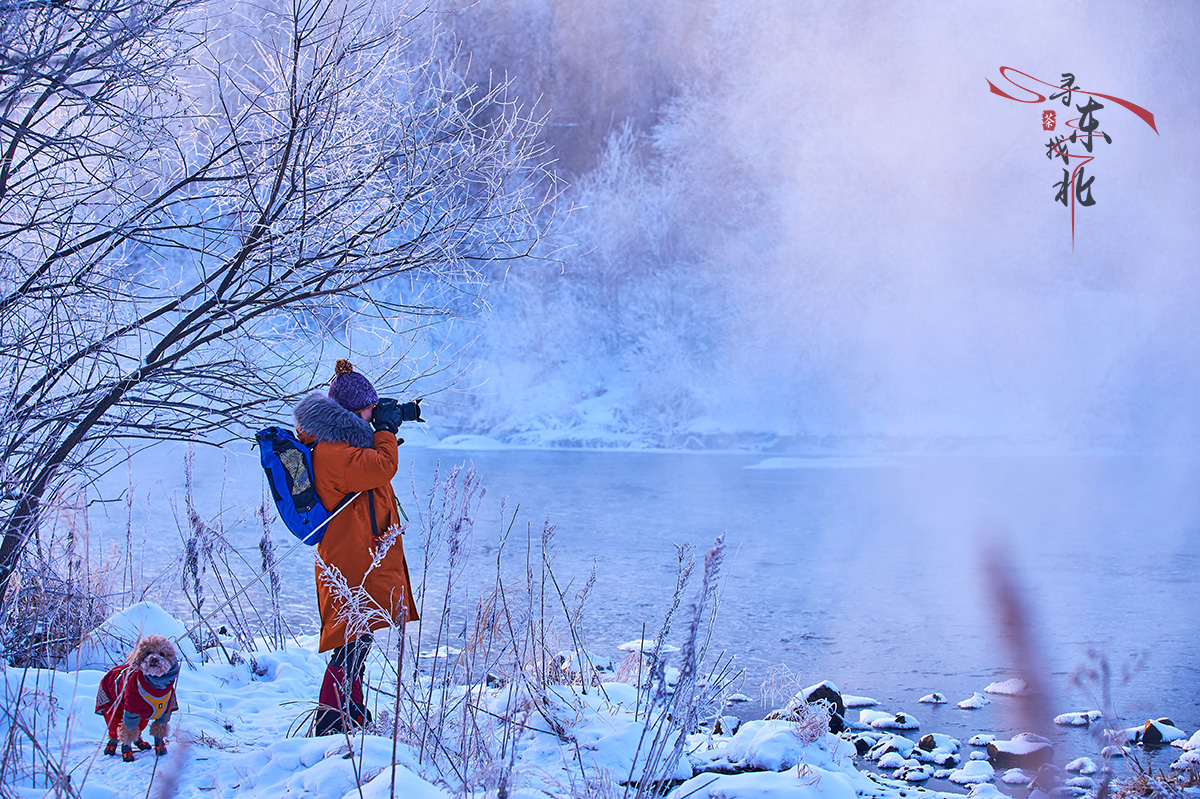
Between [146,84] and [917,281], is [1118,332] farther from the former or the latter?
[146,84]

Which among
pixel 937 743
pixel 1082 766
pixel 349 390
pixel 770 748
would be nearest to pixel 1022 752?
pixel 1082 766

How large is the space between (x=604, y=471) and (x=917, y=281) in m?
16.7

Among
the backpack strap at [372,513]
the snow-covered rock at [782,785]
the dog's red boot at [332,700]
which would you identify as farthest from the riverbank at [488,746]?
the backpack strap at [372,513]

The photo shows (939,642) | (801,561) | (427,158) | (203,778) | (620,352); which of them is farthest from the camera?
(620,352)

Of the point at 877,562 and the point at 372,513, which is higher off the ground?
the point at 372,513

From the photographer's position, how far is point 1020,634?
6539 millimetres

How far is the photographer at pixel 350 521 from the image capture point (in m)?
A: 2.72

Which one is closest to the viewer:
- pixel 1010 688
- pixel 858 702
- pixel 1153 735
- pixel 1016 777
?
pixel 1016 777

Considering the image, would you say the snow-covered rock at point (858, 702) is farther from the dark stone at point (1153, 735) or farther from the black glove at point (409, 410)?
the black glove at point (409, 410)

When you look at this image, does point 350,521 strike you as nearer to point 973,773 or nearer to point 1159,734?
point 973,773

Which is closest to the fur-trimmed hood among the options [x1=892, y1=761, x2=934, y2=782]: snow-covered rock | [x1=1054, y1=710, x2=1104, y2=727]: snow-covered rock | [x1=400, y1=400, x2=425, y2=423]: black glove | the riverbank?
[x1=400, y1=400, x2=425, y2=423]: black glove

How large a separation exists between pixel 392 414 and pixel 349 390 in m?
0.16

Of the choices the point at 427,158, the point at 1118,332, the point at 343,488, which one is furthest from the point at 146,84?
the point at 1118,332

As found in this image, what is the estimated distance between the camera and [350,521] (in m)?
2.78
